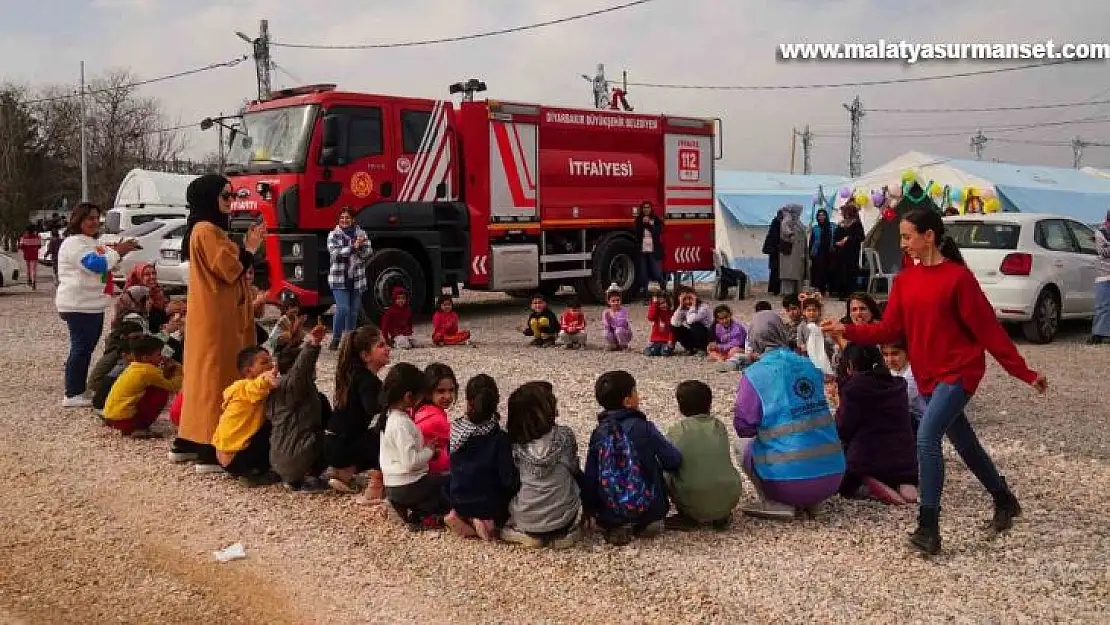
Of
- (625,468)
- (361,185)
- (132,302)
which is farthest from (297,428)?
(361,185)

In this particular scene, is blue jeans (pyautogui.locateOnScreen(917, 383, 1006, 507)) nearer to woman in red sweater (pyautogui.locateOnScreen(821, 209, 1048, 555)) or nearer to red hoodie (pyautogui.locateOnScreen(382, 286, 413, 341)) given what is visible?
woman in red sweater (pyautogui.locateOnScreen(821, 209, 1048, 555))

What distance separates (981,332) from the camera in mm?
4926

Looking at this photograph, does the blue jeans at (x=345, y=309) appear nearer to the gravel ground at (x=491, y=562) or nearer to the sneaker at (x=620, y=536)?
the gravel ground at (x=491, y=562)

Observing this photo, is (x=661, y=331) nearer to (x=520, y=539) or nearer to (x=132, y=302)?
(x=132, y=302)

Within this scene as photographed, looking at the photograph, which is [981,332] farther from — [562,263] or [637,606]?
[562,263]

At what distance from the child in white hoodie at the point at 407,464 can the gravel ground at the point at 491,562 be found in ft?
0.48

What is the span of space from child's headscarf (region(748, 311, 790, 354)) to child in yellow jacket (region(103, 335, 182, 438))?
569 centimetres

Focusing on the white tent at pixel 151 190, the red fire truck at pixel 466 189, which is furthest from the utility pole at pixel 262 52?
the red fire truck at pixel 466 189

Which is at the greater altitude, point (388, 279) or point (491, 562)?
point (388, 279)

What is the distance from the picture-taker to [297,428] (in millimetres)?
6398

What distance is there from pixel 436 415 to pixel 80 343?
4420 millimetres

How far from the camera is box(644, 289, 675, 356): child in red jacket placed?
483 inches

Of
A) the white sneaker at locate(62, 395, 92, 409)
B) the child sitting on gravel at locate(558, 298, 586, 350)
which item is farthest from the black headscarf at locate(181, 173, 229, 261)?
the child sitting on gravel at locate(558, 298, 586, 350)

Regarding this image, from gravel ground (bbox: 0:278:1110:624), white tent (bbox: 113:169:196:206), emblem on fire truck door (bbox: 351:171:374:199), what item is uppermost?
white tent (bbox: 113:169:196:206)
